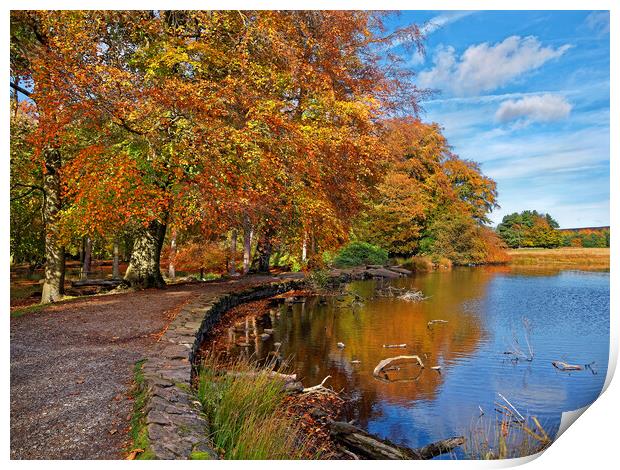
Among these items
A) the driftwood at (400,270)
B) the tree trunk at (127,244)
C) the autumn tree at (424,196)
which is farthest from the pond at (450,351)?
the autumn tree at (424,196)

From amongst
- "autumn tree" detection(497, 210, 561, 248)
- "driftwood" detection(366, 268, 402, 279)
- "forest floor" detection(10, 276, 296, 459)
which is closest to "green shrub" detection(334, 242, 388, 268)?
"driftwood" detection(366, 268, 402, 279)

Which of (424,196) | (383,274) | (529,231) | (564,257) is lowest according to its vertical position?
(383,274)

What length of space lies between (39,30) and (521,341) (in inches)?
320

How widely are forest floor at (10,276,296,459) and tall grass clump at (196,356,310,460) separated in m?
0.61

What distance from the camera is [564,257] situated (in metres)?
9.71

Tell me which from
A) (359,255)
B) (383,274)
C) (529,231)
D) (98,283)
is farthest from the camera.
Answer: (359,255)

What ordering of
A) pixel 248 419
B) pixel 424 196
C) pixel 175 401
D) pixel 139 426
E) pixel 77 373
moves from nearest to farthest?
pixel 139 426 → pixel 175 401 → pixel 248 419 → pixel 77 373 → pixel 424 196

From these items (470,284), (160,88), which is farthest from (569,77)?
(470,284)

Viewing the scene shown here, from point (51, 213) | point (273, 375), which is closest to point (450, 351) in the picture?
point (273, 375)

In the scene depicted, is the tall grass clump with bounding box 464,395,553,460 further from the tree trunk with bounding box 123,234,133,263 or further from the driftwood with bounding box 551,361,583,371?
the tree trunk with bounding box 123,234,133,263

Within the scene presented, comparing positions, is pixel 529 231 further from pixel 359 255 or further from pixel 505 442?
pixel 505 442

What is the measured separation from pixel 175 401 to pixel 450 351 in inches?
175

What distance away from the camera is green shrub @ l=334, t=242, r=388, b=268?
18.5 meters

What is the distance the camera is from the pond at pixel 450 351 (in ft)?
15.8
